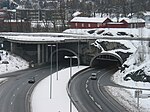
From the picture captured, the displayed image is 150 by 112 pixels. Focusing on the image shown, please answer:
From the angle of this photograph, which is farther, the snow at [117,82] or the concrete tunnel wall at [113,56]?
the concrete tunnel wall at [113,56]

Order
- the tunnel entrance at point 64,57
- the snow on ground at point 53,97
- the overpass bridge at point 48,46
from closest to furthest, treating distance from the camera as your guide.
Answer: the snow on ground at point 53,97 → the overpass bridge at point 48,46 → the tunnel entrance at point 64,57

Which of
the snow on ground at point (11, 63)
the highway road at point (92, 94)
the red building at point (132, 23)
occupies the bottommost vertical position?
the highway road at point (92, 94)

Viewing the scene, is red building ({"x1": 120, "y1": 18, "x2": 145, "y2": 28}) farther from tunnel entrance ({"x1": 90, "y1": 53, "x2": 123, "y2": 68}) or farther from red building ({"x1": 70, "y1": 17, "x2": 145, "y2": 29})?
tunnel entrance ({"x1": 90, "y1": 53, "x2": 123, "y2": 68})

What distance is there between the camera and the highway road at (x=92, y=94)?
46.7 meters

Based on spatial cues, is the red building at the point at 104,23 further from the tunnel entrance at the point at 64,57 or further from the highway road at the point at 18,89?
the highway road at the point at 18,89

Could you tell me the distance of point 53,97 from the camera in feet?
169

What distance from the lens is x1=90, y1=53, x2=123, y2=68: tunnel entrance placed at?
80.6 meters

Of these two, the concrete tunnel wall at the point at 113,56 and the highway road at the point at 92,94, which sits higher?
the concrete tunnel wall at the point at 113,56

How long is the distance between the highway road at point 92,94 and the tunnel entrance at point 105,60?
583cm

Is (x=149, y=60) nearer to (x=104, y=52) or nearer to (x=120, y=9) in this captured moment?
(x=104, y=52)

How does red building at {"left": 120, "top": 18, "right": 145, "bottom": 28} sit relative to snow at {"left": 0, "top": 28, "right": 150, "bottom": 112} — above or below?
above

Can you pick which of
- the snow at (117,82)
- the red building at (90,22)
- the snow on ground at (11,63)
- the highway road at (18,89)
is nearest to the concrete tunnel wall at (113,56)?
the snow at (117,82)

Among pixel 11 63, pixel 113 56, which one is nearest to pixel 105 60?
pixel 113 56

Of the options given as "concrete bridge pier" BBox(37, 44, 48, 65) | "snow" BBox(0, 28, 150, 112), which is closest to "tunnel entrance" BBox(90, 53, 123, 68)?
"snow" BBox(0, 28, 150, 112)
